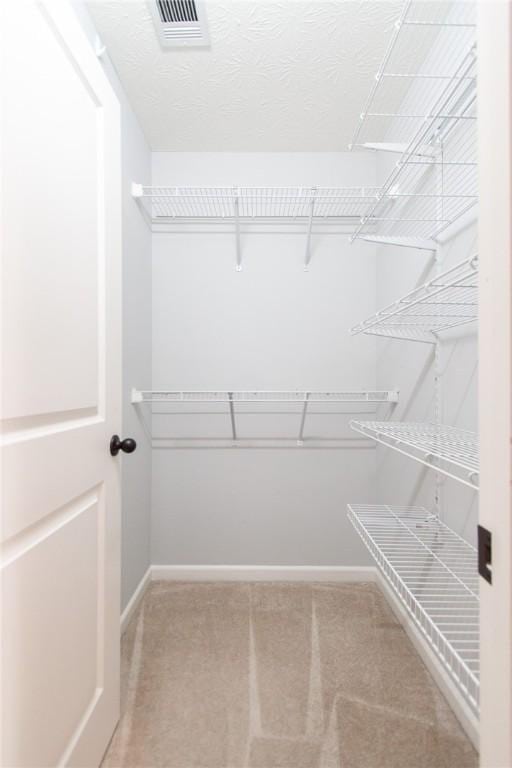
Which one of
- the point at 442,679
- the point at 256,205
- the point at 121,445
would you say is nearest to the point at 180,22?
the point at 256,205

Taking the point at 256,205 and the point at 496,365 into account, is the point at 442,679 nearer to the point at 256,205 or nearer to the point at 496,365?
the point at 496,365

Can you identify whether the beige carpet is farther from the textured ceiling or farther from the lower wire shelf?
the textured ceiling

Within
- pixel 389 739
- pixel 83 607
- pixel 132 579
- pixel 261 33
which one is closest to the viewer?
pixel 83 607

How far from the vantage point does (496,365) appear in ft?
1.57

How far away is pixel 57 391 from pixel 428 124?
44.9 inches

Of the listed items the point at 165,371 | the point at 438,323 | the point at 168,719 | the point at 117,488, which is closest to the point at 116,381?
the point at 117,488

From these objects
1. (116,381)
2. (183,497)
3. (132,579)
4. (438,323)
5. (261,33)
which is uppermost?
(261,33)

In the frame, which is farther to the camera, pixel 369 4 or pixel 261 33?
pixel 261 33

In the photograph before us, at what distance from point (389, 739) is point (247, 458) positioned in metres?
1.29

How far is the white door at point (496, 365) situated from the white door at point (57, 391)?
760 mm

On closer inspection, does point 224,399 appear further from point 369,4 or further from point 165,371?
point 369,4

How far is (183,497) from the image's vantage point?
219 cm

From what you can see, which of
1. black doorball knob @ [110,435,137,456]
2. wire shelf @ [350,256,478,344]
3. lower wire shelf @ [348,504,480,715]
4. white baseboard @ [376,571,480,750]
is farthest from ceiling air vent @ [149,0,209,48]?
white baseboard @ [376,571,480,750]

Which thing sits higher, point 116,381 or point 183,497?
point 116,381
